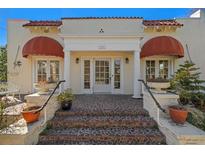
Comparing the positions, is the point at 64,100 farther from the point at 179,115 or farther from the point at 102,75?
the point at 102,75

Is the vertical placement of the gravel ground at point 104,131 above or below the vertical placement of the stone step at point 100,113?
below

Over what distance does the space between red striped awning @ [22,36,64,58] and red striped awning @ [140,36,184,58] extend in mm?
6413

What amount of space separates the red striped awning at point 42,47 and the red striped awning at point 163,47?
6413 mm

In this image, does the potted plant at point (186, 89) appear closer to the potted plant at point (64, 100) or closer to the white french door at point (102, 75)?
the white french door at point (102, 75)

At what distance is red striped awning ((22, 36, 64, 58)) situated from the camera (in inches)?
516

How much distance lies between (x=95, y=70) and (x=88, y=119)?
6.94m

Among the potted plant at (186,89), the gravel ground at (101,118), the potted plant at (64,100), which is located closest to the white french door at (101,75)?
the potted plant at (186,89)

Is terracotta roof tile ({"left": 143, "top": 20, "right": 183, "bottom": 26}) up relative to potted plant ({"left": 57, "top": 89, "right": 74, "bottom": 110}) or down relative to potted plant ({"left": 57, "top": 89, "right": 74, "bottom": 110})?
up

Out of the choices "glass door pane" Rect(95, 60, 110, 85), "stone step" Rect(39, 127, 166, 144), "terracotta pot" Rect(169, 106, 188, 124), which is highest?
"glass door pane" Rect(95, 60, 110, 85)

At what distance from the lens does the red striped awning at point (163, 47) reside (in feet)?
42.7

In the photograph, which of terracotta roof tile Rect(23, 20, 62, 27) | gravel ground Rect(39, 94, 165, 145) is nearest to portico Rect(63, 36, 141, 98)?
terracotta roof tile Rect(23, 20, 62, 27)

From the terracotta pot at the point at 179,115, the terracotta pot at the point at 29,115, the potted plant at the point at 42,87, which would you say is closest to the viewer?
the terracotta pot at the point at 29,115

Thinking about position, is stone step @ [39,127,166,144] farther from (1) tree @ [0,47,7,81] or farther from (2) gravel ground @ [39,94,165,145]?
(1) tree @ [0,47,7,81]

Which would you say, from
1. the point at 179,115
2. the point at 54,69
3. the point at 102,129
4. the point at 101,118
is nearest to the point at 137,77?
the point at 101,118
